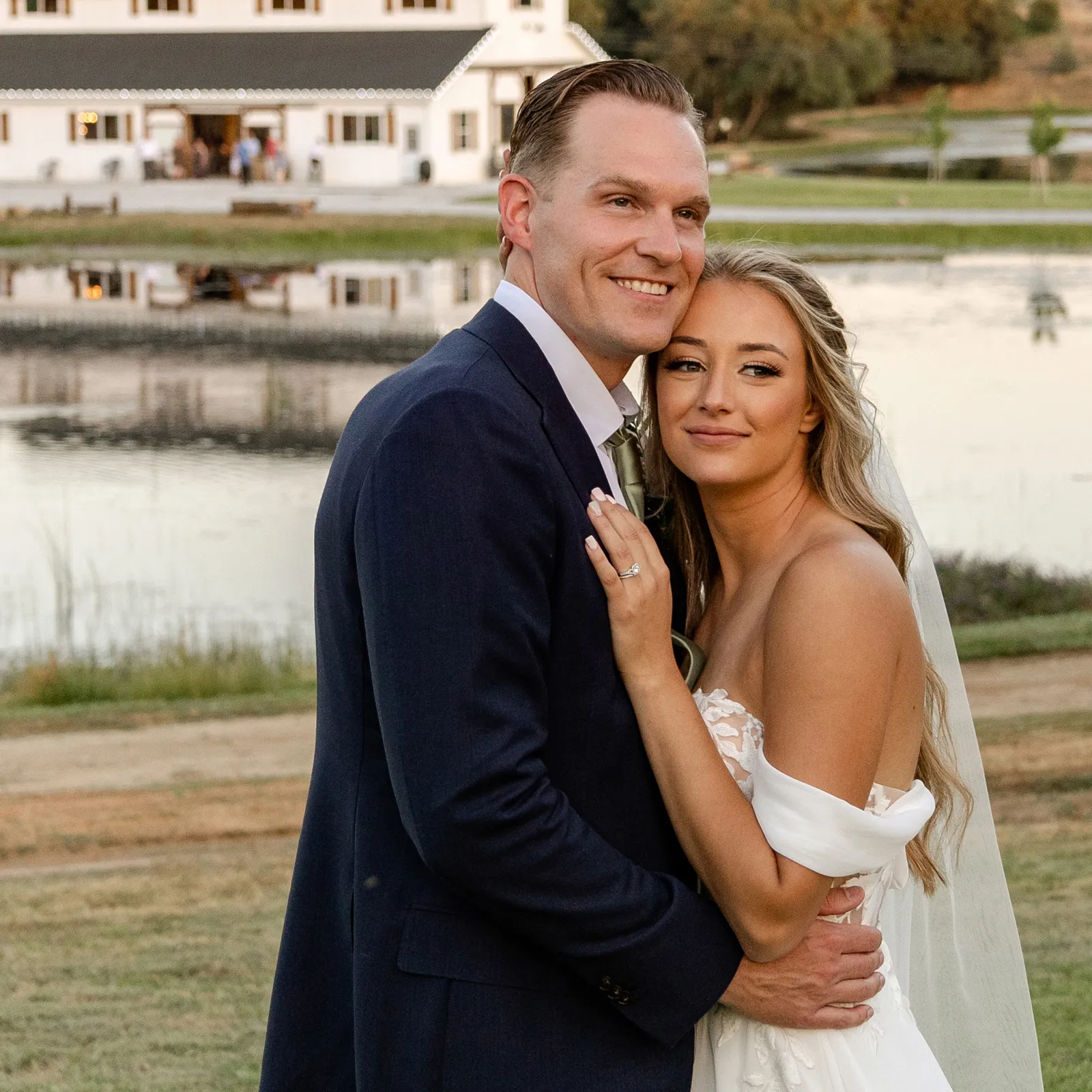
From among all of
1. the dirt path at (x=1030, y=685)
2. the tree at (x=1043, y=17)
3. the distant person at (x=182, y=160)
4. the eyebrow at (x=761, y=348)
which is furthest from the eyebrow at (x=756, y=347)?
the tree at (x=1043, y=17)

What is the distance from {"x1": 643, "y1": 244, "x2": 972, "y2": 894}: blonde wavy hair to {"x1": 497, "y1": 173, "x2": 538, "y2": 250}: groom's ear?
297 millimetres

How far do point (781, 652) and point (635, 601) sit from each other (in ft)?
0.91

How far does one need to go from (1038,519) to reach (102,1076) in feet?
45.2

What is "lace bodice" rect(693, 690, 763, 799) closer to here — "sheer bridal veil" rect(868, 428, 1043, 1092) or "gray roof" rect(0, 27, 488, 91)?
"sheer bridal veil" rect(868, 428, 1043, 1092)

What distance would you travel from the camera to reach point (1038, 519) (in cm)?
1670

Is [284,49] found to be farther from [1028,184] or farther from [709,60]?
[1028,184]


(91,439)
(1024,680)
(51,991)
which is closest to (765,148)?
(91,439)

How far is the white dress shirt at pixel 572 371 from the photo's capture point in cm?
237

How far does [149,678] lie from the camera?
33.8ft

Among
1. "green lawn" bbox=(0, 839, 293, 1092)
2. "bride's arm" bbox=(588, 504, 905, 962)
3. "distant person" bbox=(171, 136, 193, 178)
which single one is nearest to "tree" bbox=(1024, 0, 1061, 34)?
"distant person" bbox=(171, 136, 193, 178)

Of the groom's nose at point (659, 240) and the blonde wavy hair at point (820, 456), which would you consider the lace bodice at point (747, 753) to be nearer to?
the blonde wavy hair at point (820, 456)

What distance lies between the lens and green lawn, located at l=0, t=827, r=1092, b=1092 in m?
4.47

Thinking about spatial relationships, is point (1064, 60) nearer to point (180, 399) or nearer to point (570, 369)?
point (180, 399)

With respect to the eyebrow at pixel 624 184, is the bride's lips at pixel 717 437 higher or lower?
lower
